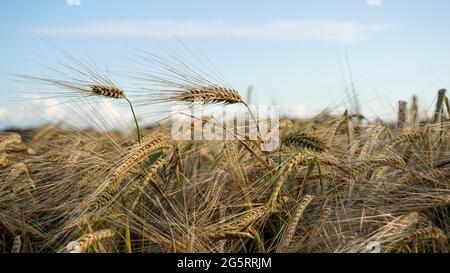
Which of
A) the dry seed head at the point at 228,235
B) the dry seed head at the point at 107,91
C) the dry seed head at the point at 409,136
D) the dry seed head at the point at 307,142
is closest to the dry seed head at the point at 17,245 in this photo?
the dry seed head at the point at 107,91

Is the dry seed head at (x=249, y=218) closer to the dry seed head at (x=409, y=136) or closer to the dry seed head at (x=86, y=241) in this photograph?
the dry seed head at (x=86, y=241)

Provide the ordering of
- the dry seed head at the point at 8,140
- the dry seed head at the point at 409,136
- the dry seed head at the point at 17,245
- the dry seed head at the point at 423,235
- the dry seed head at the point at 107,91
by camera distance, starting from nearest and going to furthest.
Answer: the dry seed head at the point at 423,235 < the dry seed head at the point at 17,245 < the dry seed head at the point at 107,91 < the dry seed head at the point at 409,136 < the dry seed head at the point at 8,140

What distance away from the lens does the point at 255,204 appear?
84.4 inches

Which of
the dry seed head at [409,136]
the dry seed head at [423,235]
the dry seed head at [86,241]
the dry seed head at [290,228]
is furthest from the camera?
the dry seed head at [409,136]

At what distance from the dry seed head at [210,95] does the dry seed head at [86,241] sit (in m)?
0.54

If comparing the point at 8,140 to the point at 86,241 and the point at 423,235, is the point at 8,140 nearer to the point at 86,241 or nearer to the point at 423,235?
the point at 86,241

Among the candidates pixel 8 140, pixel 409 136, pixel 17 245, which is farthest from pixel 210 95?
pixel 8 140

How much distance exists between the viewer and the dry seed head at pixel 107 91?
219cm

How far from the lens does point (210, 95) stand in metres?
2.15

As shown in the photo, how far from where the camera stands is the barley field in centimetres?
196

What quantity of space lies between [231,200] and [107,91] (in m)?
0.61
